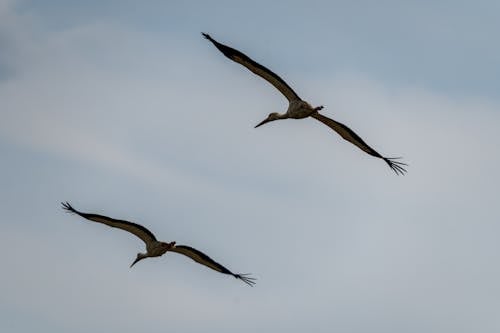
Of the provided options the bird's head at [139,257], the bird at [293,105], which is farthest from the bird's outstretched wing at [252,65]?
the bird's head at [139,257]

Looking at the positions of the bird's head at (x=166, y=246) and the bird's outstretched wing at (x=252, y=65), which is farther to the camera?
the bird's head at (x=166, y=246)

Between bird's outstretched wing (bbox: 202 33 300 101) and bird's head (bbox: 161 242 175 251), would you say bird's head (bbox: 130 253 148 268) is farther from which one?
bird's outstretched wing (bbox: 202 33 300 101)

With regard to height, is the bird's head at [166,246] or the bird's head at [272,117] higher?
the bird's head at [272,117]

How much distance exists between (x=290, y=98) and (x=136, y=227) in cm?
761

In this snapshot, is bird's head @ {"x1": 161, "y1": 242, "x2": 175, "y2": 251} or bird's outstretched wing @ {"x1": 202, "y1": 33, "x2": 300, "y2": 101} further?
bird's head @ {"x1": 161, "y1": 242, "x2": 175, "y2": 251}

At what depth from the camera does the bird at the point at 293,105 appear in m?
48.0

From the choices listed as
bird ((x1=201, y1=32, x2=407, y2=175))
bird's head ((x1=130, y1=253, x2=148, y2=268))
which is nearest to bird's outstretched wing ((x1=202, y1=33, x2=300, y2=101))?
bird ((x1=201, y1=32, x2=407, y2=175))

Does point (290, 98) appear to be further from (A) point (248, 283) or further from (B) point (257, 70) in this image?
(A) point (248, 283)

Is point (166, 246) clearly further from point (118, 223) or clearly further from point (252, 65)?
point (252, 65)

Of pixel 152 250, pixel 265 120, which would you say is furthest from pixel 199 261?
pixel 265 120

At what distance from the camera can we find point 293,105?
165ft

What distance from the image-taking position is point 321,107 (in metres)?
49.5

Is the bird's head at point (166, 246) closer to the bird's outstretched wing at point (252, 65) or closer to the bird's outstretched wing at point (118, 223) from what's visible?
the bird's outstretched wing at point (118, 223)

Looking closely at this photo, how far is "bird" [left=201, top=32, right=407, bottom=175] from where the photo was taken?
48.0 meters
